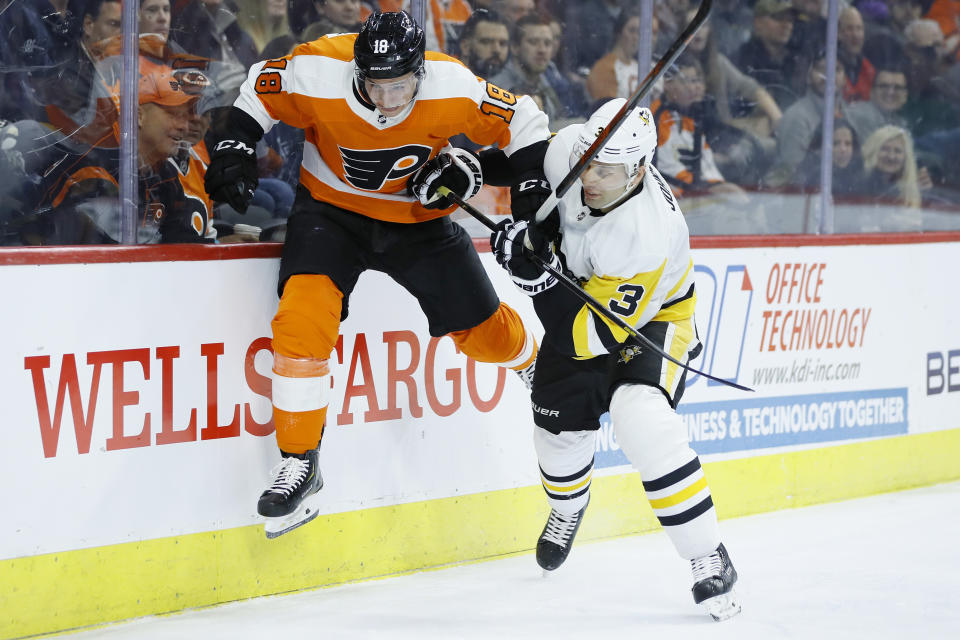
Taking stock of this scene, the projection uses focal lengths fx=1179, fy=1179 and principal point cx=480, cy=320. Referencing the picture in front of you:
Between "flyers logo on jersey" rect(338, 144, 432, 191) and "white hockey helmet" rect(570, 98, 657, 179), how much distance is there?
1.32 feet

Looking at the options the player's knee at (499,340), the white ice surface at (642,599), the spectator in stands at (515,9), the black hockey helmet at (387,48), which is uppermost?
the black hockey helmet at (387,48)

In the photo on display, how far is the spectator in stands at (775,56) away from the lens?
14.5 ft

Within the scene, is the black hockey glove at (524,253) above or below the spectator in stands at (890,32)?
below

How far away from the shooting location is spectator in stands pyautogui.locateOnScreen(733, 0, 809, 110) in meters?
4.41

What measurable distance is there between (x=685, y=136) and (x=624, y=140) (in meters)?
Answer: 1.53

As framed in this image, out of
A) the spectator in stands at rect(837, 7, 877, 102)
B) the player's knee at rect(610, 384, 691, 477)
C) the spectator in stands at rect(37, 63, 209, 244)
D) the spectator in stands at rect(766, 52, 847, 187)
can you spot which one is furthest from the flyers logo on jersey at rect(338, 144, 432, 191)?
the spectator in stands at rect(837, 7, 877, 102)

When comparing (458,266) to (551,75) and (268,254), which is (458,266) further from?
(551,75)

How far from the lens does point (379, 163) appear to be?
116 inches

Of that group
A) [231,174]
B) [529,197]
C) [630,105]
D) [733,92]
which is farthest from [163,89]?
[733,92]

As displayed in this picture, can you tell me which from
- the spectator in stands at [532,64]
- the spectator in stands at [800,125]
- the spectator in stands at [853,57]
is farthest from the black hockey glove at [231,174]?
the spectator in stands at [853,57]

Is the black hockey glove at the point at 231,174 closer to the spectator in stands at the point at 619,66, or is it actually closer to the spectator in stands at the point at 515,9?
the spectator in stands at the point at 515,9

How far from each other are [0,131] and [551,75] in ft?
5.93

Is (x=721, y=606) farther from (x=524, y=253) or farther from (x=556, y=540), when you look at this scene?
(x=524, y=253)

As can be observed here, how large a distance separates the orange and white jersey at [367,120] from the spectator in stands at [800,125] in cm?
172
